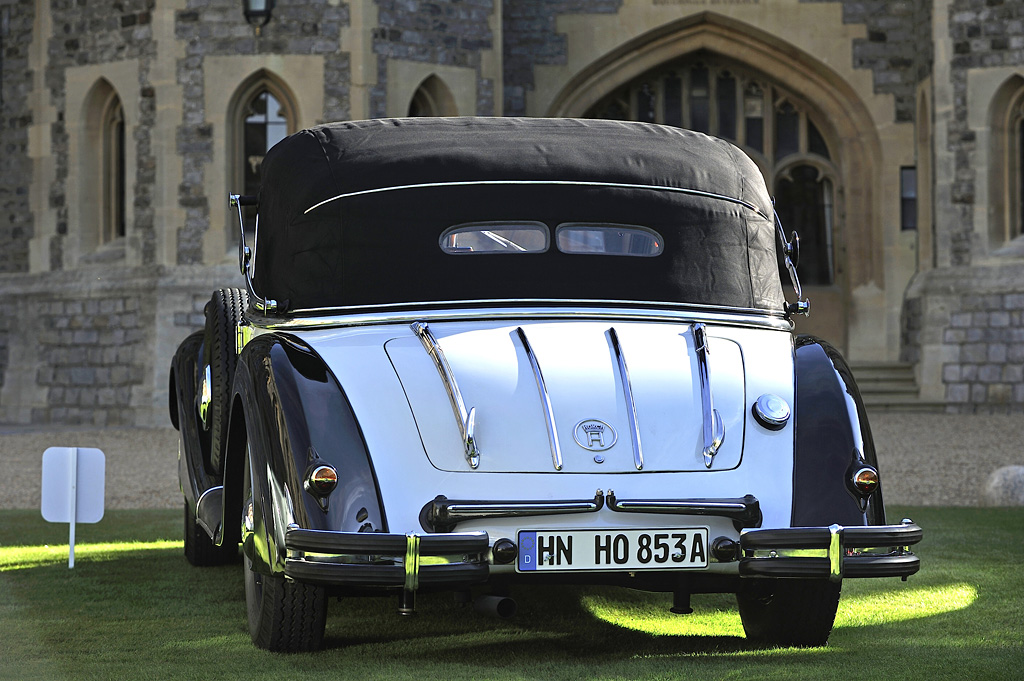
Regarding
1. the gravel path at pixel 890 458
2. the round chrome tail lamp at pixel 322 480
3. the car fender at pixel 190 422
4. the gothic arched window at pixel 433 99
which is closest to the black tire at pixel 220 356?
the car fender at pixel 190 422

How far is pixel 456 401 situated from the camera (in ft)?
11.9

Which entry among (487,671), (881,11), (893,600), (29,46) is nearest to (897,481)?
(893,600)

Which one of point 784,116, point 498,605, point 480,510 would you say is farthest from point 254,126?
point 480,510

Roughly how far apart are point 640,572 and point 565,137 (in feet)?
5.04

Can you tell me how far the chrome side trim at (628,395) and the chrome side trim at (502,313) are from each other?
0.17m

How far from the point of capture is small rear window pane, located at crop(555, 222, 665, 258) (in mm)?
4184

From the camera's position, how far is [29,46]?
1688 cm

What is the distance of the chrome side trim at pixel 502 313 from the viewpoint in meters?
4.00

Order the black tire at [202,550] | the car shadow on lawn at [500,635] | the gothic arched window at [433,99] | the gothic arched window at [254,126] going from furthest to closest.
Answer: the gothic arched window at [433,99], the gothic arched window at [254,126], the black tire at [202,550], the car shadow on lawn at [500,635]

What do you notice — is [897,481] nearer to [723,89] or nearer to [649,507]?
[649,507]

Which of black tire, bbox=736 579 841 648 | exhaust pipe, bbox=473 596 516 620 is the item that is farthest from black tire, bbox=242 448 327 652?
black tire, bbox=736 579 841 648

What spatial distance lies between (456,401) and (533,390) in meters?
0.22

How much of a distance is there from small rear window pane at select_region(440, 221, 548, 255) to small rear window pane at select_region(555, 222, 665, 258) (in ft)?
0.21

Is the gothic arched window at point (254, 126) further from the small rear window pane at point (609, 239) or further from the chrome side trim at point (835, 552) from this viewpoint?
the chrome side trim at point (835, 552)
